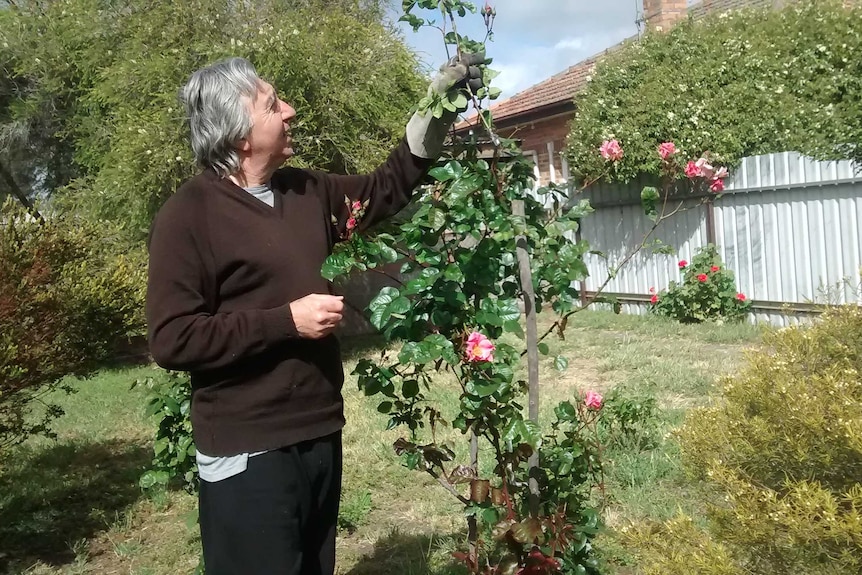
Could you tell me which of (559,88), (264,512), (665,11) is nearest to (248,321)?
(264,512)

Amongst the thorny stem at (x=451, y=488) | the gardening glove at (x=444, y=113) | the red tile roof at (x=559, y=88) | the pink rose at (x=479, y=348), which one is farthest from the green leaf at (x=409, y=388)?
the red tile roof at (x=559, y=88)

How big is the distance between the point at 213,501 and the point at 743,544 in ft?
4.02

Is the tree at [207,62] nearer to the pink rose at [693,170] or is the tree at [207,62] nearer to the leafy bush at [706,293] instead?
the leafy bush at [706,293]

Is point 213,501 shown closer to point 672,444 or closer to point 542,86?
point 672,444

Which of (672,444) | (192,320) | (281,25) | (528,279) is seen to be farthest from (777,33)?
(192,320)

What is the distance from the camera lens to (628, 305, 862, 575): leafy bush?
4.60 feet

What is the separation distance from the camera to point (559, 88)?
541 inches

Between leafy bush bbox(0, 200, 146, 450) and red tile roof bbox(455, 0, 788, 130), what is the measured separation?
891 cm

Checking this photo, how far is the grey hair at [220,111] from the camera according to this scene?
183cm

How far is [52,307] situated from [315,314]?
→ 2.34 meters

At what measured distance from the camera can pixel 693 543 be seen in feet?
5.36

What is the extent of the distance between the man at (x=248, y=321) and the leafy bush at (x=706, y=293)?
6.90 metres

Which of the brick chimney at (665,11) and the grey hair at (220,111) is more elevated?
the brick chimney at (665,11)

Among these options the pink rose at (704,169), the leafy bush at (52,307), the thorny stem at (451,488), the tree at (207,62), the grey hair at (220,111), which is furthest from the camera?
the tree at (207,62)
